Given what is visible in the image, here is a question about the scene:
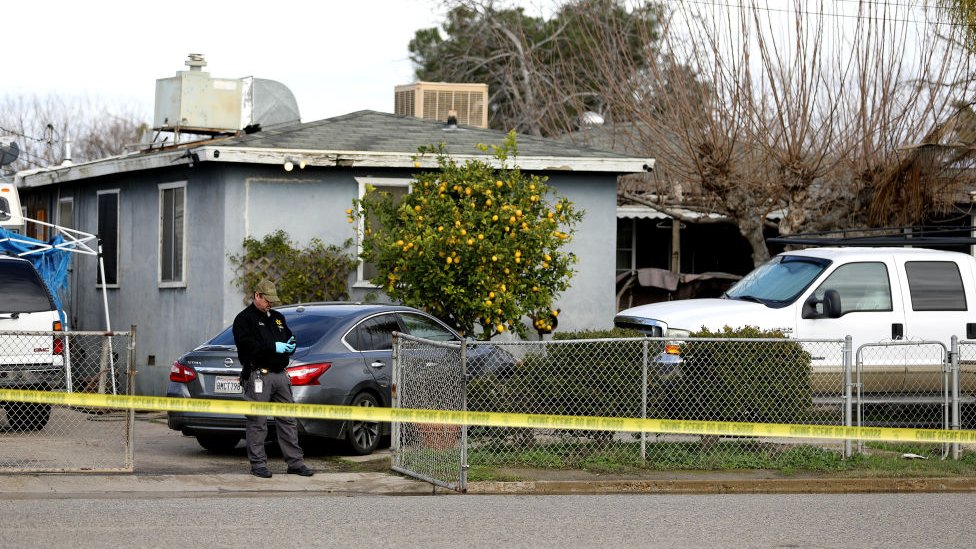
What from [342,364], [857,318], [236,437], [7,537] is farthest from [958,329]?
[7,537]

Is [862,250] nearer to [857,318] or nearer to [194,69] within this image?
[857,318]

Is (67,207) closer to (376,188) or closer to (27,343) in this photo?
(376,188)

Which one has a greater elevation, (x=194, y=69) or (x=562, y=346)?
(x=194, y=69)

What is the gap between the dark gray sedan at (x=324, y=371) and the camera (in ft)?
40.4

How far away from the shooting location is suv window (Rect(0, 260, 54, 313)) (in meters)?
14.6

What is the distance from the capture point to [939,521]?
30.9ft

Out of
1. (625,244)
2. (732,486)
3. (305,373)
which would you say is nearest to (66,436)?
(305,373)

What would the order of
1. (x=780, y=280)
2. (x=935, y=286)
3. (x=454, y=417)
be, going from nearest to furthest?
(x=454, y=417), (x=935, y=286), (x=780, y=280)

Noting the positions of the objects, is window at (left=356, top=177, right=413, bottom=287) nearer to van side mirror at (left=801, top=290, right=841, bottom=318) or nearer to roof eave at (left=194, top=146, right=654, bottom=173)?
roof eave at (left=194, top=146, right=654, bottom=173)

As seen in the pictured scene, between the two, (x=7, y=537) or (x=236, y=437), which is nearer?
(x=7, y=537)

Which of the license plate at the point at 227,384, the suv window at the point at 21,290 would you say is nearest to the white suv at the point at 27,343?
the suv window at the point at 21,290

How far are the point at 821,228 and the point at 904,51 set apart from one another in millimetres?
3162

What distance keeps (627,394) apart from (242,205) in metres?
7.56

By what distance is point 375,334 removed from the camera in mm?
13281
